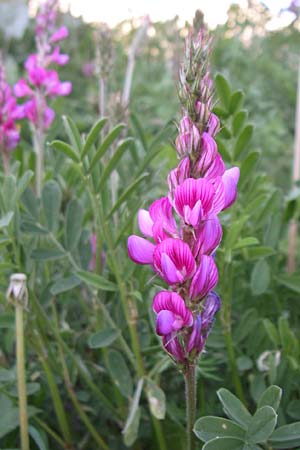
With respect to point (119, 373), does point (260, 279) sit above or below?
above

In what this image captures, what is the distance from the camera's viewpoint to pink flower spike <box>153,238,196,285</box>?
0.74 m

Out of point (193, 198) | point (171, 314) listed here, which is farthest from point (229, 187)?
point (171, 314)

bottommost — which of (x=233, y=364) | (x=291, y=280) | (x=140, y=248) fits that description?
(x=233, y=364)

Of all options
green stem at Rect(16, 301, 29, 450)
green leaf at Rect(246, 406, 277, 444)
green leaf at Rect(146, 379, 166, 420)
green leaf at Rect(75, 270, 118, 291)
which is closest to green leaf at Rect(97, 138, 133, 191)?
green leaf at Rect(75, 270, 118, 291)

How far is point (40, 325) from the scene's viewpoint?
3.78 feet

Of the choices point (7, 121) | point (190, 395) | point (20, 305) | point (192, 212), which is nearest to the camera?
point (192, 212)

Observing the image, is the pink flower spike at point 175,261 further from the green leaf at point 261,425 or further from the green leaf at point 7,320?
the green leaf at point 7,320

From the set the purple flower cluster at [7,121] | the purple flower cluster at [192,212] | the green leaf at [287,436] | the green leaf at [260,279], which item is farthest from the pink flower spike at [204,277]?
the purple flower cluster at [7,121]

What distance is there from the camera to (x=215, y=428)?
2.70ft

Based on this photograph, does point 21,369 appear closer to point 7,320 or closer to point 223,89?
point 7,320

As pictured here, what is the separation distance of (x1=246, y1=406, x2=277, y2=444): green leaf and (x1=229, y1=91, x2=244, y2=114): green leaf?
0.61 meters

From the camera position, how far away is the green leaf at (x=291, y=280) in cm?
122

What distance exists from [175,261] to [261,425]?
0.81 feet

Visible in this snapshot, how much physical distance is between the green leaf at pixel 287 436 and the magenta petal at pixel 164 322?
0.75ft
